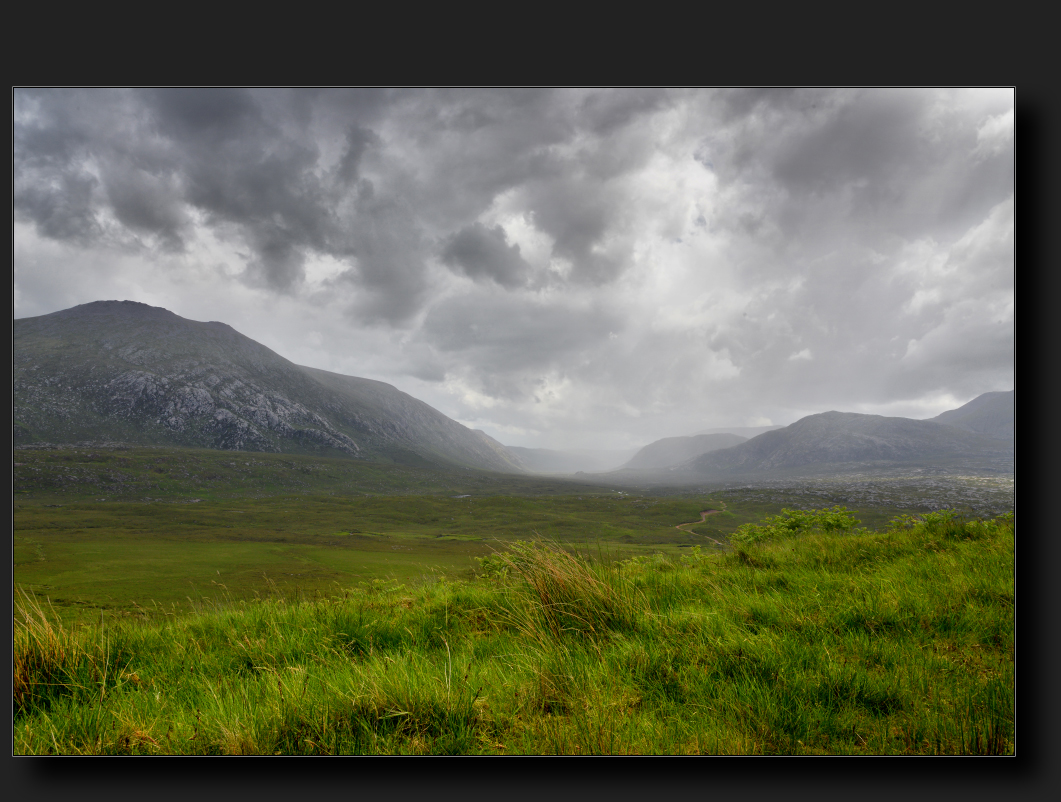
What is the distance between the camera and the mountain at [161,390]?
10675cm

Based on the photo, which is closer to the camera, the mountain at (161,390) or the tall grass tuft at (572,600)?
the tall grass tuft at (572,600)

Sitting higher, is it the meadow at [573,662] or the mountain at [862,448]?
the meadow at [573,662]

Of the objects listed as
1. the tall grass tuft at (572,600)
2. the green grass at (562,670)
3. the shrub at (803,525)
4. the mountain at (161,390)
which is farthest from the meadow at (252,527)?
the mountain at (161,390)

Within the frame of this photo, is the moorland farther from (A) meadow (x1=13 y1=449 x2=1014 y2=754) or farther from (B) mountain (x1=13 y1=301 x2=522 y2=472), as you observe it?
(B) mountain (x1=13 y1=301 x2=522 y2=472)

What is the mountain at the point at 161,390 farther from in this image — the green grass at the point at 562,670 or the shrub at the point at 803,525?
the shrub at the point at 803,525

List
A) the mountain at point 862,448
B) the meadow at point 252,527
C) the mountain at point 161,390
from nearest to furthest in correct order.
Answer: the meadow at point 252,527 < the mountain at point 862,448 < the mountain at point 161,390

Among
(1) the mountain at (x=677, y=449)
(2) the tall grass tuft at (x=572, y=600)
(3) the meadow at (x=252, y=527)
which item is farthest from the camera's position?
(1) the mountain at (x=677, y=449)

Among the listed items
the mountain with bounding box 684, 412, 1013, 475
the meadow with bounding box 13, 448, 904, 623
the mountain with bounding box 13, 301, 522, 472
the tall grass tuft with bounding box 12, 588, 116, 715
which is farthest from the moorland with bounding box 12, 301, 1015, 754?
the mountain with bounding box 13, 301, 522, 472

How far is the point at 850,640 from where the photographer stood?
3.11 metres

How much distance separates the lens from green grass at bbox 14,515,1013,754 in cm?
242

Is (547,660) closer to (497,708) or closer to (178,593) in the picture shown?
(497,708)

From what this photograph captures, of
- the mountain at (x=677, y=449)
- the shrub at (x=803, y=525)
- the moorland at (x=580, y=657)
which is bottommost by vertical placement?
the mountain at (x=677, y=449)

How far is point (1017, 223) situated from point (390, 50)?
25.5 ft

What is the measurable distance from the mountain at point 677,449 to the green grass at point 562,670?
92189mm
